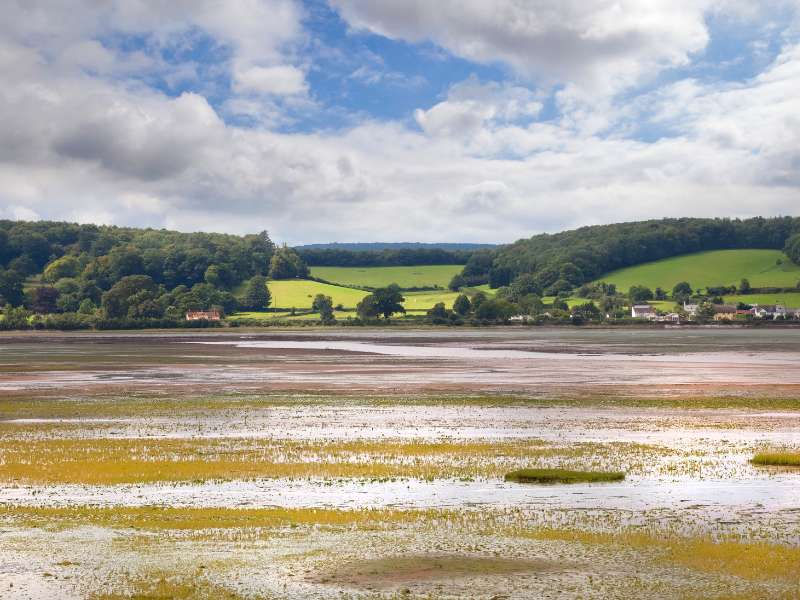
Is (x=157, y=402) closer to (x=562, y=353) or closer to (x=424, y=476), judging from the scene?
(x=424, y=476)

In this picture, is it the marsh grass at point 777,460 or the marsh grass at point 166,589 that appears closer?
the marsh grass at point 166,589

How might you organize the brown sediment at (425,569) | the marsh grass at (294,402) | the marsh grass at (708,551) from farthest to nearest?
the marsh grass at (294,402) < the marsh grass at (708,551) < the brown sediment at (425,569)

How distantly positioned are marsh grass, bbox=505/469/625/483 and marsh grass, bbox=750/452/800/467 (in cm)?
546

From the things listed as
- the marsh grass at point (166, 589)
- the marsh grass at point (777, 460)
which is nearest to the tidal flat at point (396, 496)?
the marsh grass at point (166, 589)

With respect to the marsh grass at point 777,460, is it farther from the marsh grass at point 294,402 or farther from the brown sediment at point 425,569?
the marsh grass at point 294,402

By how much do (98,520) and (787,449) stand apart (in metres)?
23.1

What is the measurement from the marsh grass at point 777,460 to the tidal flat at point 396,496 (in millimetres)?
166

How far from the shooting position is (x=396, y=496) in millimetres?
22984

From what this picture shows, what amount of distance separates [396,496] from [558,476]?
5.19 m

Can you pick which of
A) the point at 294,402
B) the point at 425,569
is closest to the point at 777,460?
the point at 425,569

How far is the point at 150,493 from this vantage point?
23.3 metres

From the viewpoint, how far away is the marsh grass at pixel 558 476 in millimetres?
24828

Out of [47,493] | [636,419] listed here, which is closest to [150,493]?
[47,493]

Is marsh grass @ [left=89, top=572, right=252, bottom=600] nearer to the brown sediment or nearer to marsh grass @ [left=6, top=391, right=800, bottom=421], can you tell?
the brown sediment
